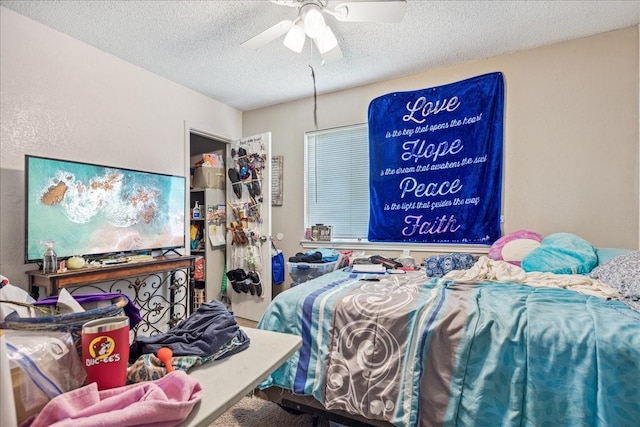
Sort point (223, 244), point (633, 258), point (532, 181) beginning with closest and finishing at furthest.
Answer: point (633, 258) → point (532, 181) → point (223, 244)

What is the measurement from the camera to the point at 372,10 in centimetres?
176

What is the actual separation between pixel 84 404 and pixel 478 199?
2.94 meters

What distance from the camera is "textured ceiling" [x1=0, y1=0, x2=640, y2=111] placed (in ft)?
6.84

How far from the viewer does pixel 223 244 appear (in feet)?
12.7

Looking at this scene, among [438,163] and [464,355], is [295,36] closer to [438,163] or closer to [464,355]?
[438,163]

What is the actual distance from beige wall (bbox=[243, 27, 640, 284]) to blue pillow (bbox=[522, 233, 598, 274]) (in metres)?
0.38

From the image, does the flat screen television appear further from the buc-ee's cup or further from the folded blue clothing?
the buc-ee's cup

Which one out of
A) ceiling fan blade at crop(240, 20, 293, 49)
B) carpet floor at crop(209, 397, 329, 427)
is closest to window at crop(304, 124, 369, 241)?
ceiling fan blade at crop(240, 20, 293, 49)

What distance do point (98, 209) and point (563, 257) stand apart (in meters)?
3.35

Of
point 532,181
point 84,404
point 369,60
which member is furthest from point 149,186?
point 532,181

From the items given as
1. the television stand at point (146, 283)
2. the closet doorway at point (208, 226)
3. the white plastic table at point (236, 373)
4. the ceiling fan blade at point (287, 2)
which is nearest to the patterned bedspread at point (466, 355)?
the white plastic table at point (236, 373)

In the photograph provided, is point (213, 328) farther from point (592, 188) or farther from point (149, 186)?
point (592, 188)

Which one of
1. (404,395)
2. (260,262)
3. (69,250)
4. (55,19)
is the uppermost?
(55,19)

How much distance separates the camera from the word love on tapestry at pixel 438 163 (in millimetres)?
2748
